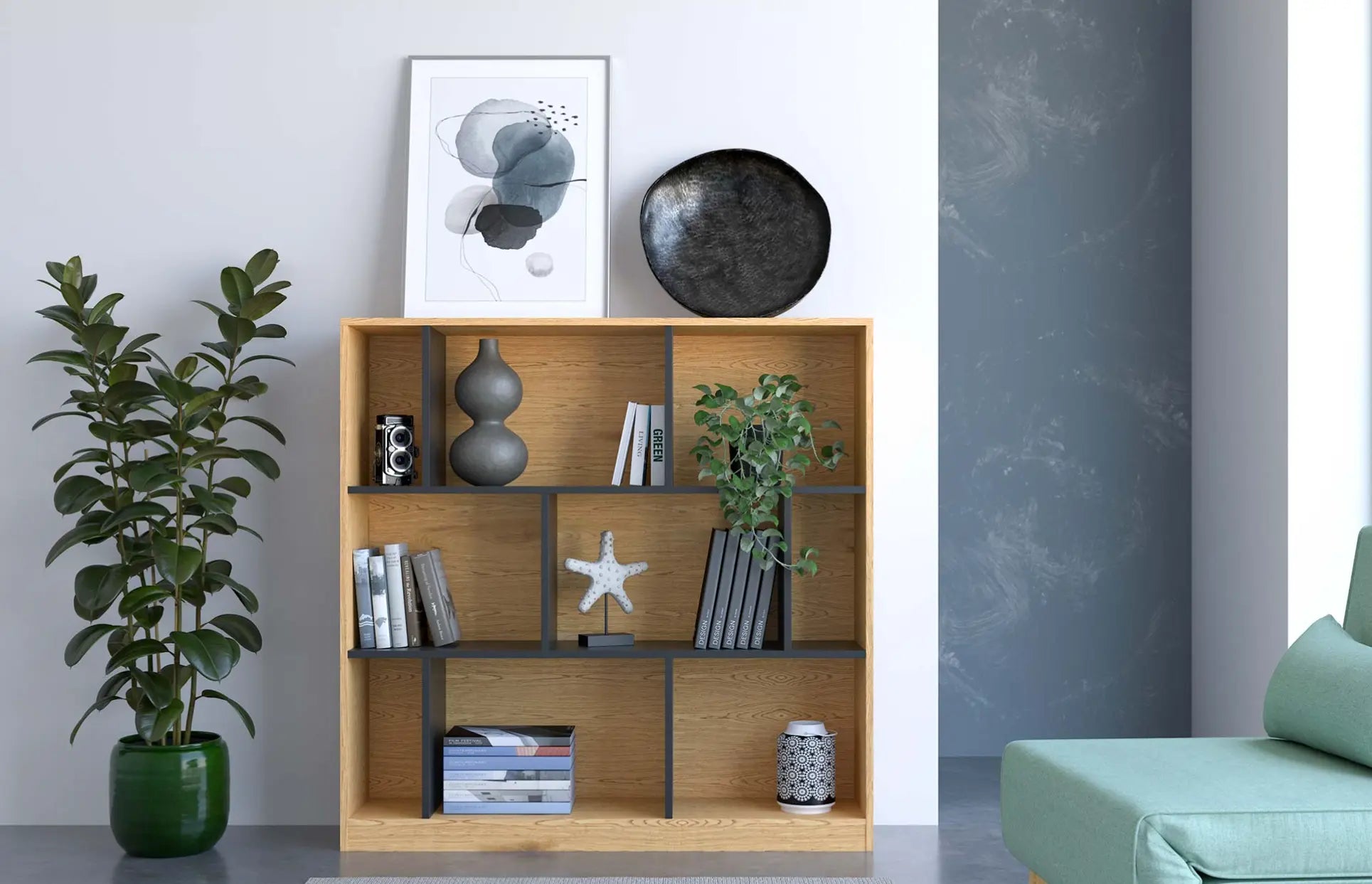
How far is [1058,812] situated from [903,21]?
2.28 meters

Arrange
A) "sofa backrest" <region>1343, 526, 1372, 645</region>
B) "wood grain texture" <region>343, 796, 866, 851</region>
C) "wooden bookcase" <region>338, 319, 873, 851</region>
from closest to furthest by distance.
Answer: "sofa backrest" <region>1343, 526, 1372, 645</region> → "wood grain texture" <region>343, 796, 866, 851</region> → "wooden bookcase" <region>338, 319, 873, 851</region>

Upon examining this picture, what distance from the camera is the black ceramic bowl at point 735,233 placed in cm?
344

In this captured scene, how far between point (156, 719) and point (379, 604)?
61 cm

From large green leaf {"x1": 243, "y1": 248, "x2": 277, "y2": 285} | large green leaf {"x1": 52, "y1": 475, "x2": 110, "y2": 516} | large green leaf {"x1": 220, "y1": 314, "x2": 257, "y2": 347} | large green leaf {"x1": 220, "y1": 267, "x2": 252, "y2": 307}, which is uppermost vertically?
large green leaf {"x1": 243, "y1": 248, "x2": 277, "y2": 285}

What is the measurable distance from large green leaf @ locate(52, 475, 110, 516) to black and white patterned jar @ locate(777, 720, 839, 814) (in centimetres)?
190

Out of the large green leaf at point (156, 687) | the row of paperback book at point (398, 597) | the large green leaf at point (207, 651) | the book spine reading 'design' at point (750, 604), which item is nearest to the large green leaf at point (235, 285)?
the row of paperback book at point (398, 597)

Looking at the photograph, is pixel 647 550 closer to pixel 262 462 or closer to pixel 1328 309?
pixel 262 462

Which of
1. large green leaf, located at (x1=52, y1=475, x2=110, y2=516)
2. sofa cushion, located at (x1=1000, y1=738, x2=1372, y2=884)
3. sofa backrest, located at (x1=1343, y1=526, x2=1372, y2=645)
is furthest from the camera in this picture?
large green leaf, located at (x1=52, y1=475, x2=110, y2=516)

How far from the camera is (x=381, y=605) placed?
3307 mm

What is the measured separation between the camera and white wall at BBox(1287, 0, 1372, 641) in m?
3.58

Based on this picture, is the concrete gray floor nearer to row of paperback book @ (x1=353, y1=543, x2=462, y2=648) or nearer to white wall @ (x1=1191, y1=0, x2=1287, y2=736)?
row of paperback book @ (x1=353, y1=543, x2=462, y2=648)

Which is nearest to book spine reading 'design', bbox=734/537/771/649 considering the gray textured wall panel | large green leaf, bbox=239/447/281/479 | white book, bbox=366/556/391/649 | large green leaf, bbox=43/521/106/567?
white book, bbox=366/556/391/649

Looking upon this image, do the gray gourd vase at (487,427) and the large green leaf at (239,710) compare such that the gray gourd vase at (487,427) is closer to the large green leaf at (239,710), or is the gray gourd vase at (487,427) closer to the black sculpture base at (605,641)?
the black sculpture base at (605,641)

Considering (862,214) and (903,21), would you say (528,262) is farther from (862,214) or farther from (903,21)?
(903,21)
